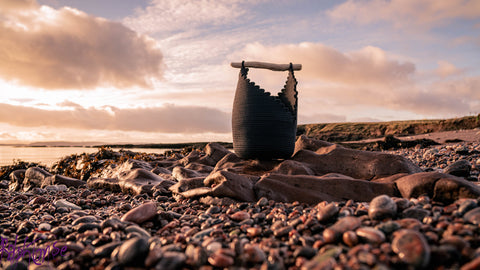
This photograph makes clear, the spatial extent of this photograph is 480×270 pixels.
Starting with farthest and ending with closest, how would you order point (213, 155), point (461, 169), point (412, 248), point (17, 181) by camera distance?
1. point (213, 155)
2. point (17, 181)
3. point (461, 169)
4. point (412, 248)

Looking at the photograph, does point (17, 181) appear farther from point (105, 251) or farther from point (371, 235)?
point (371, 235)

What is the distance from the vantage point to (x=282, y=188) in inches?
190

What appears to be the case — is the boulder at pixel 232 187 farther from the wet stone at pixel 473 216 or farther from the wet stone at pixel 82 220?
the wet stone at pixel 473 216

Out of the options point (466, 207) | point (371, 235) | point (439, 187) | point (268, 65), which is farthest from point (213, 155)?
point (371, 235)

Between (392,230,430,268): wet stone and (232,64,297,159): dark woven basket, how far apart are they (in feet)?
15.0

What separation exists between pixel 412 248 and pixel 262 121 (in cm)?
477

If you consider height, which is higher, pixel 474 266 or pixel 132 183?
pixel 474 266

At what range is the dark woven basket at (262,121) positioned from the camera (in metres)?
6.73

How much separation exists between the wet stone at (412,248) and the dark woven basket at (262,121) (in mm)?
4576

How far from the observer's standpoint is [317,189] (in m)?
4.93

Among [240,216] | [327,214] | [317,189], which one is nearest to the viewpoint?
[327,214]

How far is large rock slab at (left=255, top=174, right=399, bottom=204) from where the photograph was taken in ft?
15.5

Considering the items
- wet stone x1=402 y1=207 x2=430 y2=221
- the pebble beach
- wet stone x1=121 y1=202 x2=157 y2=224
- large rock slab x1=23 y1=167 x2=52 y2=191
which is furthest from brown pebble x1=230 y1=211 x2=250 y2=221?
large rock slab x1=23 y1=167 x2=52 y2=191

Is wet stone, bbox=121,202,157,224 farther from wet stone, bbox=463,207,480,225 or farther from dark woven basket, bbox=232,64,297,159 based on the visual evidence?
dark woven basket, bbox=232,64,297,159
